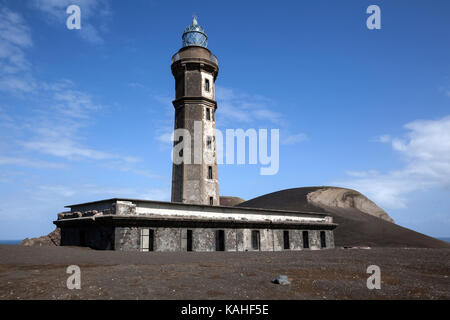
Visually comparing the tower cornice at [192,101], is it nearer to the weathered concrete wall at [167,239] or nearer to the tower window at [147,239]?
the weathered concrete wall at [167,239]

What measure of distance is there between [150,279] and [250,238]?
54.7 feet

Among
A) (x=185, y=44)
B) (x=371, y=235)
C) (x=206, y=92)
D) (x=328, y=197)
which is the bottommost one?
(x=371, y=235)

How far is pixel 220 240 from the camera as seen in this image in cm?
2327

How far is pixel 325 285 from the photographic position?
8.82 meters

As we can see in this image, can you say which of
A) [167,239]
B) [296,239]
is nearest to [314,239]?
[296,239]

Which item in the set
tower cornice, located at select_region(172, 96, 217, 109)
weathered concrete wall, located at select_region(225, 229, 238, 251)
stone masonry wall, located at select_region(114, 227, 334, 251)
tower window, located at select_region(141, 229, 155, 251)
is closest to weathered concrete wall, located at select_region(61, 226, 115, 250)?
stone masonry wall, located at select_region(114, 227, 334, 251)

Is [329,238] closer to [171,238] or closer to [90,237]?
[171,238]

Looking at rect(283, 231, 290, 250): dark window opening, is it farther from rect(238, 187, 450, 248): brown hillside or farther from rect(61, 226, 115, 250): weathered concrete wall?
rect(238, 187, 450, 248): brown hillside

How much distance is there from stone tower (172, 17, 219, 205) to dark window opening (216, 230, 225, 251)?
156 inches

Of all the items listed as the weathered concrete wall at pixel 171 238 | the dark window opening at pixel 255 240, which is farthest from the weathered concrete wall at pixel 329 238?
the dark window opening at pixel 255 240

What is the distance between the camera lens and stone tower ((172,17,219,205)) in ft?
88.0

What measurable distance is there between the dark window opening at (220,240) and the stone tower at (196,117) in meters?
3.96
